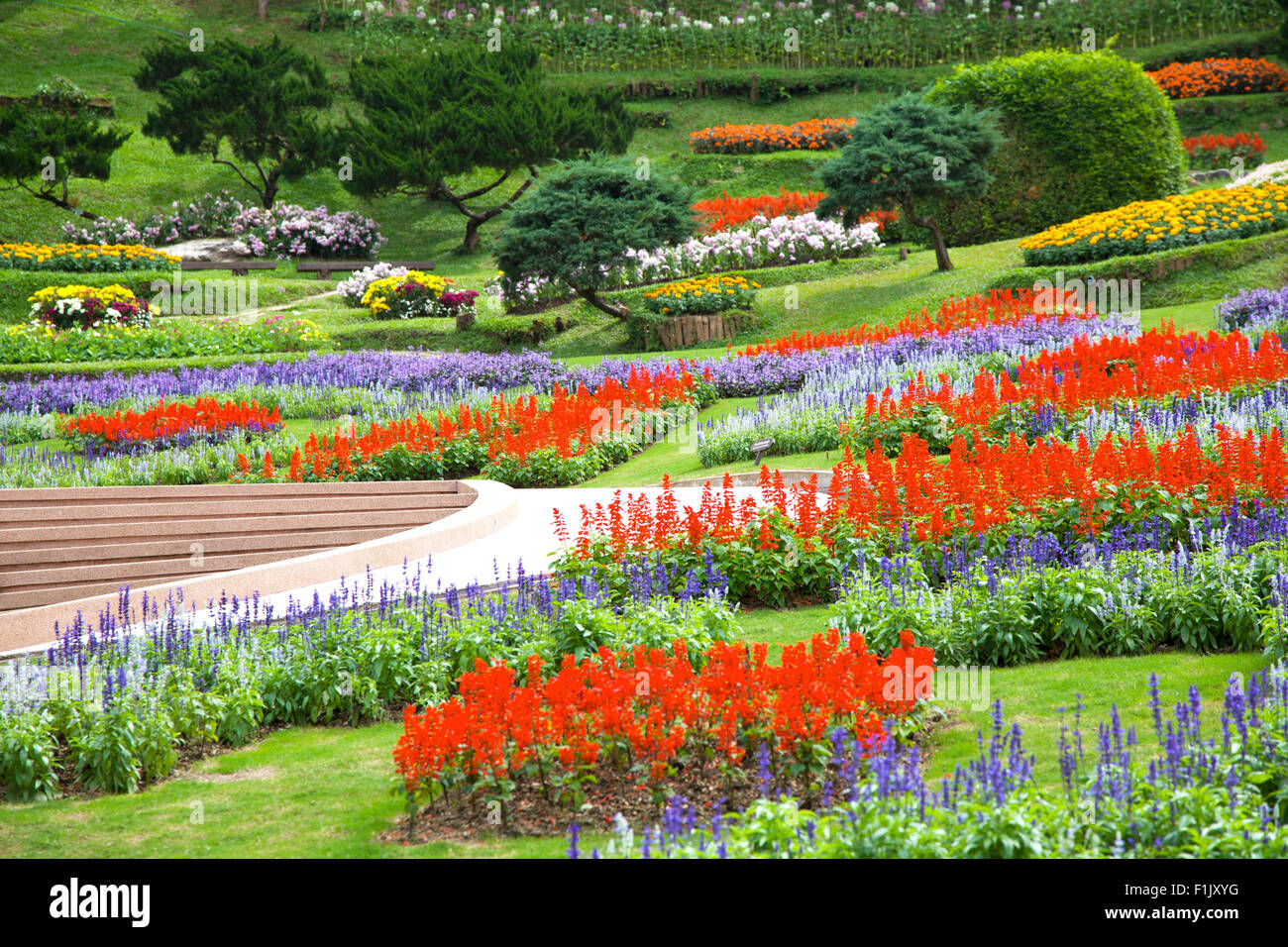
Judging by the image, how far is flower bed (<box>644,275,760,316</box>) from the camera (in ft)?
67.4

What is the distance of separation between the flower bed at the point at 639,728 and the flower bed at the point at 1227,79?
37.9m

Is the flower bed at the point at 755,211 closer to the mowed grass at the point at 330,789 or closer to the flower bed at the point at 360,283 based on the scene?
the flower bed at the point at 360,283

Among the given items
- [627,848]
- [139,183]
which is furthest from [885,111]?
[139,183]

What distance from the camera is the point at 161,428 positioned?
44.2ft

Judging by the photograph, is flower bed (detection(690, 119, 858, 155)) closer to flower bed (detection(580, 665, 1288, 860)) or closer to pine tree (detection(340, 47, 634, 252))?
pine tree (detection(340, 47, 634, 252))

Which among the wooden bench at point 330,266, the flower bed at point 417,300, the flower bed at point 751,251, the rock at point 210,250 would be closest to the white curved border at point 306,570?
the flower bed at point 417,300

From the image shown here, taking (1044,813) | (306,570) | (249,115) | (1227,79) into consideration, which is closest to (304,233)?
(249,115)

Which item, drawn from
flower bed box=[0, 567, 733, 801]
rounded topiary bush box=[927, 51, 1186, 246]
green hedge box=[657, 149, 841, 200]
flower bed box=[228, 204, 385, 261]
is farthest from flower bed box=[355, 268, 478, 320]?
flower bed box=[0, 567, 733, 801]

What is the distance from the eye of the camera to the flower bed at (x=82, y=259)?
27.4 m

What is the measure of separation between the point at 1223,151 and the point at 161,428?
28.5 m

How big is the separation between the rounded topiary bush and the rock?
18.4m

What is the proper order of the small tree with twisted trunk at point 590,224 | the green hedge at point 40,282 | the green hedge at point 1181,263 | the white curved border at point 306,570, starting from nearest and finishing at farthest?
the white curved border at point 306,570, the green hedge at point 1181,263, the small tree with twisted trunk at point 590,224, the green hedge at point 40,282
